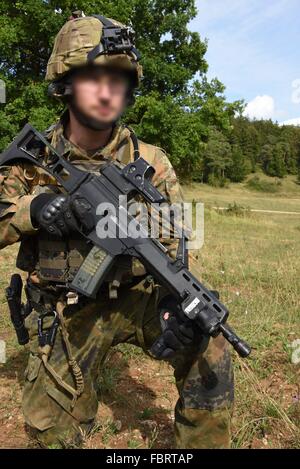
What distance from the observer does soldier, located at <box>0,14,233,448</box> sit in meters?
2.68

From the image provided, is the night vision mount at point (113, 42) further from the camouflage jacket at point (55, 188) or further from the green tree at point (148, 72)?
the green tree at point (148, 72)

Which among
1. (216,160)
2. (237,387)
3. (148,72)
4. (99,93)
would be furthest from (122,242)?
(216,160)

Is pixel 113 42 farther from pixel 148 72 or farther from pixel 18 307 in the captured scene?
pixel 148 72

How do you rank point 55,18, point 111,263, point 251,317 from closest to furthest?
point 111,263 < point 251,317 < point 55,18

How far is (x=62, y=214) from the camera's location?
246 centimetres

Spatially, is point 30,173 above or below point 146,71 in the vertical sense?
below

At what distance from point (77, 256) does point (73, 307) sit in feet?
1.02

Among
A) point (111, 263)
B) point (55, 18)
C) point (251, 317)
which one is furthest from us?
point (55, 18)

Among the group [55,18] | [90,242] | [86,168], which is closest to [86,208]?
[90,242]

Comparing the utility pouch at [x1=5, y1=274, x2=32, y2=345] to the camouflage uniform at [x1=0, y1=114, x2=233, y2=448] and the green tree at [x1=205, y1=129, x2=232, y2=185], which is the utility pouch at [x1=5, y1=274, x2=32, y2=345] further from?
the green tree at [x1=205, y1=129, x2=232, y2=185]

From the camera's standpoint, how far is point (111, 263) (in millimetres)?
A: 2545

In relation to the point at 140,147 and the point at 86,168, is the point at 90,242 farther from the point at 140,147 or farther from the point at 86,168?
the point at 140,147

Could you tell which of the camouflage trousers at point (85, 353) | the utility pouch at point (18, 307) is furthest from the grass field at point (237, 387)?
the utility pouch at point (18, 307)
